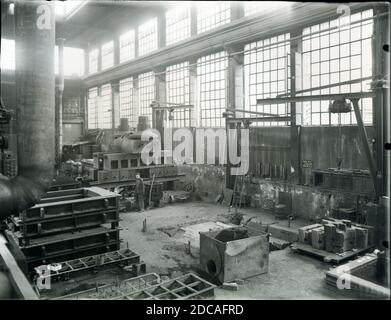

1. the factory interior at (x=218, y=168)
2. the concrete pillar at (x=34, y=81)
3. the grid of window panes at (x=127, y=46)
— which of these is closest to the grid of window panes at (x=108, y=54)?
the grid of window panes at (x=127, y=46)

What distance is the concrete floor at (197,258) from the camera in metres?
5.39

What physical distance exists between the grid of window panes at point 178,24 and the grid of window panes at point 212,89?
194 cm

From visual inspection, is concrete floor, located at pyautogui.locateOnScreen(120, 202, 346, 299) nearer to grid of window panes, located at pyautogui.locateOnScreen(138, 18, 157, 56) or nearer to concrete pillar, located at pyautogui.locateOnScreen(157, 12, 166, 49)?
concrete pillar, located at pyautogui.locateOnScreen(157, 12, 166, 49)

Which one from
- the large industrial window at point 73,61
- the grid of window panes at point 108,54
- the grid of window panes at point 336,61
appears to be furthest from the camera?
the large industrial window at point 73,61

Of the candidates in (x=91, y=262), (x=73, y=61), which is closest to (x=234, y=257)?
(x=91, y=262)

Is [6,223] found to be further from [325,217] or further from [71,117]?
[71,117]

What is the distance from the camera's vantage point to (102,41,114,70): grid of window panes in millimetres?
21953

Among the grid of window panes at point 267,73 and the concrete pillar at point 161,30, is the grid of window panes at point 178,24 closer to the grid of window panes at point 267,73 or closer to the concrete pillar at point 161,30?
the concrete pillar at point 161,30

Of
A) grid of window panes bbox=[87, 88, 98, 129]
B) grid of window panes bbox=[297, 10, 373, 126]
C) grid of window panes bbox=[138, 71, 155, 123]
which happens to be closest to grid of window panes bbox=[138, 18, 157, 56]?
grid of window panes bbox=[138, 71, 155, 123]

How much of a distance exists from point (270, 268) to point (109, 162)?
6.29 metres

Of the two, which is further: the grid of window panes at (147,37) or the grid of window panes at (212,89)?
the grid of window panes at (147,37)

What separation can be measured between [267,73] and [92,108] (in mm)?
15669

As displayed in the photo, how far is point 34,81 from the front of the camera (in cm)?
420

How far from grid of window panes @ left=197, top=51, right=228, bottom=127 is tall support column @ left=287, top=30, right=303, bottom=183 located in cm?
299
